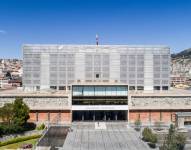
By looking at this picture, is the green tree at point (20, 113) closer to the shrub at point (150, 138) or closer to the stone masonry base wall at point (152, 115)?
the stone masonry base wall at point (152, 115)

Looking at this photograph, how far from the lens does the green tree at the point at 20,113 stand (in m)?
71.6

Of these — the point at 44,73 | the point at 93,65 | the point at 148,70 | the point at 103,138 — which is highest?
the point at 93,65

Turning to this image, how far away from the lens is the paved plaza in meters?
58.5

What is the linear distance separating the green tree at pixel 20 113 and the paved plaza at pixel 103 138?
1036cm

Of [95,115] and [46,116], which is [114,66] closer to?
[95,115]

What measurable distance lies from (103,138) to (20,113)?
62.8ft

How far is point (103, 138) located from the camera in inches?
2584

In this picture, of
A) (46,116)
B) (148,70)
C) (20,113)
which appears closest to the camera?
(20,113)

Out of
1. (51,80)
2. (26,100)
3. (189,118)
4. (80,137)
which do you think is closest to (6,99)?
(26,100)

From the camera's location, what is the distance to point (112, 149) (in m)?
57.1

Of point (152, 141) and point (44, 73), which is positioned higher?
point (44, 73)

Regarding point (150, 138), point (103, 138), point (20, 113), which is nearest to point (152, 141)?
point (150, 138)

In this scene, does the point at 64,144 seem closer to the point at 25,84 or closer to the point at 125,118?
the point at 125,118

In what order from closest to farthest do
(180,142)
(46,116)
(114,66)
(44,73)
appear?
(180,142) < (46,116) < (44,73) < (114,66)
